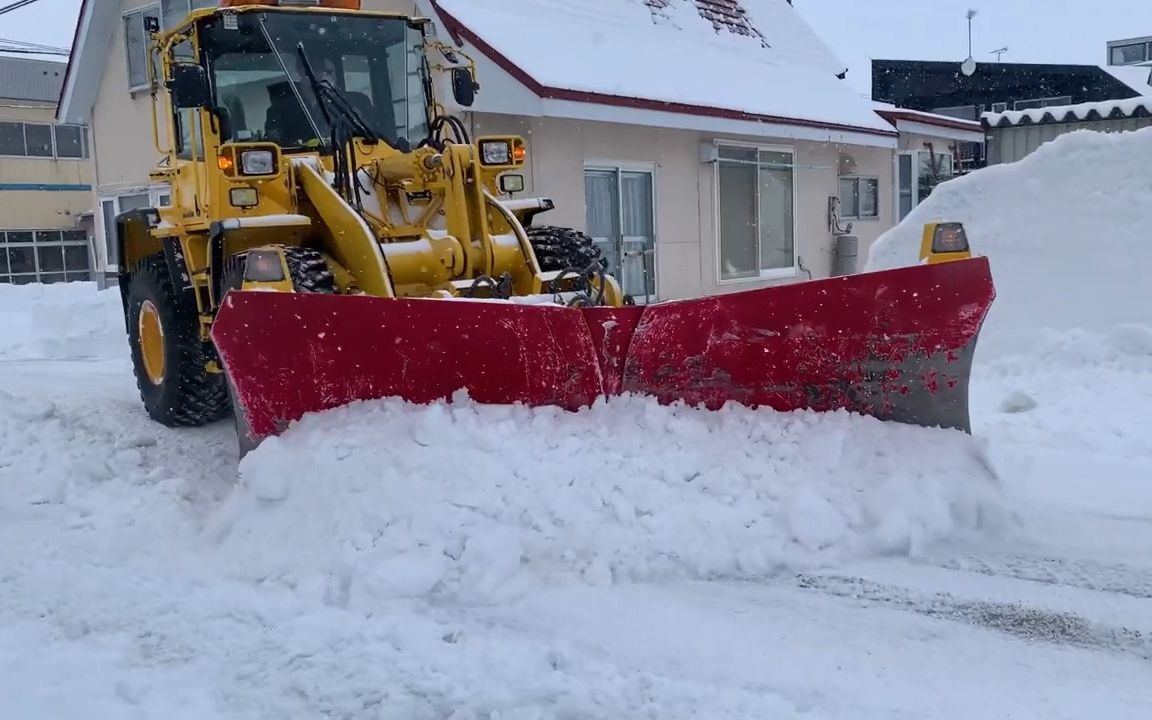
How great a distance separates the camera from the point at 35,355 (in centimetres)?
1209

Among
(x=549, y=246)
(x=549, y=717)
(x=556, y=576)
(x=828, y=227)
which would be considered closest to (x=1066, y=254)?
(x=549, y=246)

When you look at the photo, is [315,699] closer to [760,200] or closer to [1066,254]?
[1066,254]

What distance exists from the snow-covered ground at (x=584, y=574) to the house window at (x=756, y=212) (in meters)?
9.11

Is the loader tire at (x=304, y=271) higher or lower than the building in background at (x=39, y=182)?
lower

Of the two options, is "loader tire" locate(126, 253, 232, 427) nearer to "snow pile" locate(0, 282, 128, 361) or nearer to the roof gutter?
"snow pile" locate(0, 282, 128, 361)

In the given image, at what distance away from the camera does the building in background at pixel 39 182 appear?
28.9m

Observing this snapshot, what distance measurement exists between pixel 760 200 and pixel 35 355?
382 inches

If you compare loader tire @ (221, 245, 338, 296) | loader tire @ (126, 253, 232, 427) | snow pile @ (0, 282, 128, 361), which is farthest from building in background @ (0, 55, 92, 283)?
loader tire @ (221, 245, 338, 296)

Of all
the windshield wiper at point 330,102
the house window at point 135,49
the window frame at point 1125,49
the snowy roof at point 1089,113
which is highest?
the window frame at point 1125,49

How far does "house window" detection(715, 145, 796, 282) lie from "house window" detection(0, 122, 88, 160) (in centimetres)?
2186

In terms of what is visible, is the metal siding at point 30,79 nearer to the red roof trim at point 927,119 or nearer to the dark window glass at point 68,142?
the dark window glass at point 68,142

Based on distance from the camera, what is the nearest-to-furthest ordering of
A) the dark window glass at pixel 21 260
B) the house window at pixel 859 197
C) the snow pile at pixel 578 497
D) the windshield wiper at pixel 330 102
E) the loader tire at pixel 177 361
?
1. the snow pile at pixel 578 497
2. the windshield wiper at pixel 330 102
3. the loader tire at pixel 177 361
4. the house window at pixel 859 197
5. the dark window glass at pixel 21 260

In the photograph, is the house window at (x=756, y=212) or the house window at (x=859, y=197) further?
the house window at (x=859, y=197)

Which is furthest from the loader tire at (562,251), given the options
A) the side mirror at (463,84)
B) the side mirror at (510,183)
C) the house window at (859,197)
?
the house window at (859,197)
